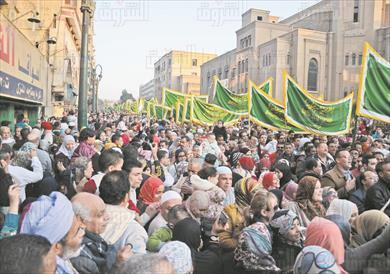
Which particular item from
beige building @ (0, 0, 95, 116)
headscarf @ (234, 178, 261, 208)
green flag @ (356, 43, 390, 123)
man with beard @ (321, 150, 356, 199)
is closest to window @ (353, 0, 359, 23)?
beige building @ (0, 0, 95, 116)

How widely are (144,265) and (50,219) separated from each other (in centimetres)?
62

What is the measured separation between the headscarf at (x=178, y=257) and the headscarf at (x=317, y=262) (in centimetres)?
69

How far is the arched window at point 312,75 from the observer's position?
51844mm

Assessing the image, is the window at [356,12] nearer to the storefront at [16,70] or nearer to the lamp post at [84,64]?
the storefront at [16,70]

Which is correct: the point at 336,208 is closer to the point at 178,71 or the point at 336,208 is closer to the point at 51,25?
the point at 51,25

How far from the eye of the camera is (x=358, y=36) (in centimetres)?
4931

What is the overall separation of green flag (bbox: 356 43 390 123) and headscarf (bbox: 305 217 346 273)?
5.62 metres

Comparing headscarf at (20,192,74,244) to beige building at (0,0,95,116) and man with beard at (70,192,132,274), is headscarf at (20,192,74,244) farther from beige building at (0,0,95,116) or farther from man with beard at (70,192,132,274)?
beige building at (0,0,95,116)

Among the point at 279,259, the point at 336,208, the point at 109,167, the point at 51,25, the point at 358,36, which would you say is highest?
the point at 358,36

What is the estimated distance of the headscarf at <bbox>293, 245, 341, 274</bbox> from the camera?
96.8 inches

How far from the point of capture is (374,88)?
8.23 metres

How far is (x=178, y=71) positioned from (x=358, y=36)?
63.6 meters

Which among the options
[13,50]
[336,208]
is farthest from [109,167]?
[13,50]

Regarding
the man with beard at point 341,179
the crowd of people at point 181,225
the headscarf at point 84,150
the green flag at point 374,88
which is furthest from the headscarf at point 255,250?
the green flag at point 374,88
